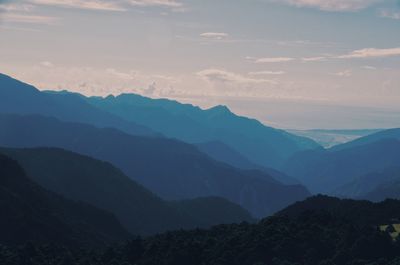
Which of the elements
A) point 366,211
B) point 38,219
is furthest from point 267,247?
point 38,219

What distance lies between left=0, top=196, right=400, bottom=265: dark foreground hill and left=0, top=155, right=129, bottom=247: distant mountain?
69246 mm

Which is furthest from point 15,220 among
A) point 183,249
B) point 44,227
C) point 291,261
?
point 291,261

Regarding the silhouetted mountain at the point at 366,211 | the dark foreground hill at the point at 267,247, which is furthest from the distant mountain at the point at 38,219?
the silhouetted mountain at the point at 366,211

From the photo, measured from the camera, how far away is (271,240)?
72.2 metres

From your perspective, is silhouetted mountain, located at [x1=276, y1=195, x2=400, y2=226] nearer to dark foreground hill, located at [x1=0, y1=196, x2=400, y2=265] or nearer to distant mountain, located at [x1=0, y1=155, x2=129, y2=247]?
dark foreground hill, located at [x1=0, y1=196, x2=400, y2=265]

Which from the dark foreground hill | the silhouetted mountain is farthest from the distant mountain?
the silhouetted mountain

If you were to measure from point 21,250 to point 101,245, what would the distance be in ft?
298

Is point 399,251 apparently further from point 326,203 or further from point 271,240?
point 326,203

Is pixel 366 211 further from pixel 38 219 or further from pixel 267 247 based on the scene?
pixel 38 219

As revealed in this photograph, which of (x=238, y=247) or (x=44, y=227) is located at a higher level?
(x=238, y=247)

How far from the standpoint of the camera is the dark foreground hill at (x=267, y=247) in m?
65.8

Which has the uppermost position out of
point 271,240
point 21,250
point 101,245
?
point 271,240

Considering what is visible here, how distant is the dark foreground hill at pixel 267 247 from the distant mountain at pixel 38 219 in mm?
69246

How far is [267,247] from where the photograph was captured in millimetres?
71500
